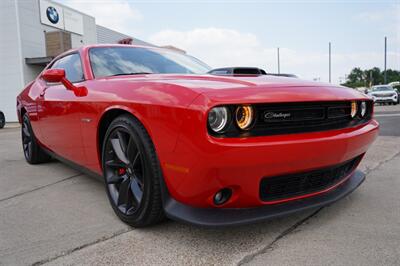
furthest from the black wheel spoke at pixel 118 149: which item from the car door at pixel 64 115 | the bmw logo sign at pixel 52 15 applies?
the bmw logo sign at pixel 52 15

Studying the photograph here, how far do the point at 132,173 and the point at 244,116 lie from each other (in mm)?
824

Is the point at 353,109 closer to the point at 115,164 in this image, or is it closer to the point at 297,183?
the point at 297,183

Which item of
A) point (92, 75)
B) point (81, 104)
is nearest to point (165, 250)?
point (81, 104)

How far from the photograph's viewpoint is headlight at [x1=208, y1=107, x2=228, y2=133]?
1604 millimetres

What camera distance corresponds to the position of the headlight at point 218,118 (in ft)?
5.26

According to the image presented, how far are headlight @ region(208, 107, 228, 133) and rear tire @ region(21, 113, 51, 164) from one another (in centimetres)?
303

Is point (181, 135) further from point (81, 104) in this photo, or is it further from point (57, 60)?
point (57, 60)

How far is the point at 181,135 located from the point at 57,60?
2836 millimetres

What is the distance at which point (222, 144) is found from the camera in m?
1.54

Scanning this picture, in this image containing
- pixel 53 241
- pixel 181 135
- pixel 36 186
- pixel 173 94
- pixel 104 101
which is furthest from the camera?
pixel 36 186

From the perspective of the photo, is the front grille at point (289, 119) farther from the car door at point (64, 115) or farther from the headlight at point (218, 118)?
the car door at point (64, 115)

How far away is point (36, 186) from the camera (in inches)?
123

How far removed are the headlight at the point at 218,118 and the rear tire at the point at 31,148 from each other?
303 cm

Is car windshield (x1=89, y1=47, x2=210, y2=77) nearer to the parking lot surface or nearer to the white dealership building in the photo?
the parking lot surface
